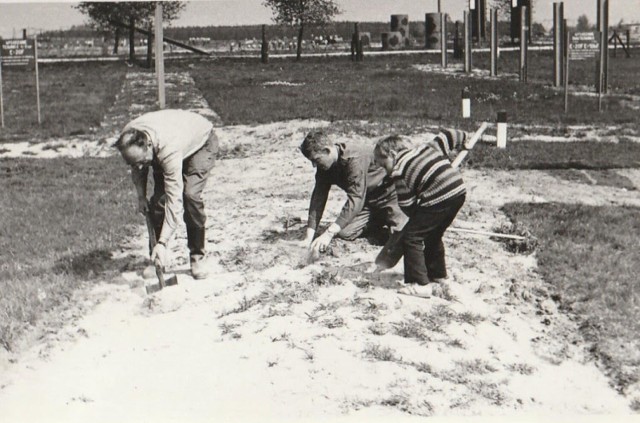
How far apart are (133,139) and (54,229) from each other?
10.1 ft

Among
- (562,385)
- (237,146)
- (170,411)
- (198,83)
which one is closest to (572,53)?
(237,146)

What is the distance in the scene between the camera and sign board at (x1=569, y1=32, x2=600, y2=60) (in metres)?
18.0

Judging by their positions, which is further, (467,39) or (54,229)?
(467,39)

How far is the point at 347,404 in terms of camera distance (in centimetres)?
460

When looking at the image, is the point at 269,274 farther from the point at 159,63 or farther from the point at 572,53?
the point at 572,53

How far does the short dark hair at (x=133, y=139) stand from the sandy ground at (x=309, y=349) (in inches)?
46.4

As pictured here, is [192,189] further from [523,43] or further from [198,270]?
[523,43]

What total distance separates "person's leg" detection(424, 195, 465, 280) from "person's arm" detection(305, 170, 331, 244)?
106 centimetres

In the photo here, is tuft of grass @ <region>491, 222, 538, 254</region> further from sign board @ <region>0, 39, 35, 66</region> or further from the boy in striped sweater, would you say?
sign board @ <region>0, 39, 35, 66</region>

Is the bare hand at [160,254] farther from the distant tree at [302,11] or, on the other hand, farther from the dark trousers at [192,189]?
the distant tree at [302,11]

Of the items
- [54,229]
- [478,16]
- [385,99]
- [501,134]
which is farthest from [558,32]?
[54,229]

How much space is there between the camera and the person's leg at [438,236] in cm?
602

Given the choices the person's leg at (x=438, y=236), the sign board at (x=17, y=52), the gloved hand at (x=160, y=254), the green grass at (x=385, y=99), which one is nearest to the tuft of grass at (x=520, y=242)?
the person's leg at (x=438, y=236)

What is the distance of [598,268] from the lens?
6898mm
